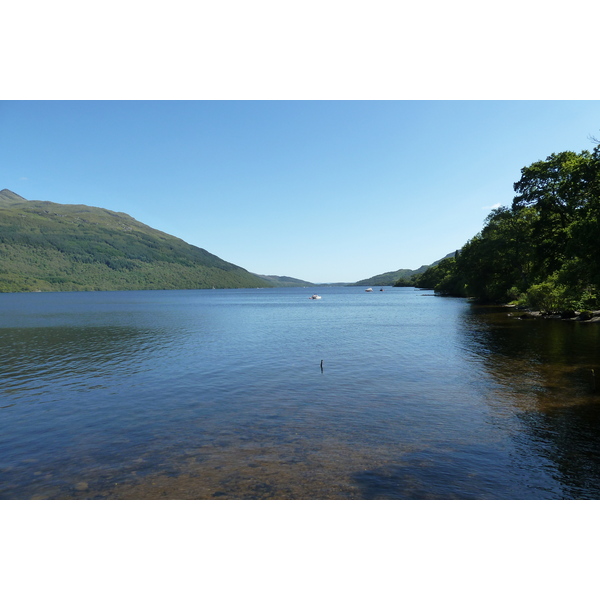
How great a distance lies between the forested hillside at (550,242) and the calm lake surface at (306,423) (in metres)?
10.7

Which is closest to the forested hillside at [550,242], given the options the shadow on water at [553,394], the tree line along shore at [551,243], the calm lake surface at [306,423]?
the tree line along shore at [551,243]

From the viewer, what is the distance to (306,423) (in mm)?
19328

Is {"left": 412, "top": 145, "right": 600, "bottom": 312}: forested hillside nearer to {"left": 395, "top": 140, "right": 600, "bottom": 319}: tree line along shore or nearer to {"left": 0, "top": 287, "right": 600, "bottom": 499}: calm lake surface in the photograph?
{"left": 395, "top": 140, "right": 600, "bottom": 319}: tree line along shore

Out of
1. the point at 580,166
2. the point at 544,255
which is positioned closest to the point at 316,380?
the point at 580,166

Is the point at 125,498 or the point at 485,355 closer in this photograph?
the point at 125,498

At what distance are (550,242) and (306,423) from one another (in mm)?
52094

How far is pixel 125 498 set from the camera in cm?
1246

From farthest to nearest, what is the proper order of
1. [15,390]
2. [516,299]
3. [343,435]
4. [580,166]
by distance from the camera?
[516,299], [580,166], [15,390], [343,435]

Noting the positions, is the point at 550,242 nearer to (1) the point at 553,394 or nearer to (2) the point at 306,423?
(1) the point at 553,394

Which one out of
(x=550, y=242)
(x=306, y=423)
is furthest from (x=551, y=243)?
(x=306, y=423)

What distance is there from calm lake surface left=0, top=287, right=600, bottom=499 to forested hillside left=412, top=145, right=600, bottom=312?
10.7m

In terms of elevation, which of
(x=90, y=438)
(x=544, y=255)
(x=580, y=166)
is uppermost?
(x=580, y=166)

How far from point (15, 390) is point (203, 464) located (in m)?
20.7

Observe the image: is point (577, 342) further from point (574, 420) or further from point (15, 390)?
point (15, 390)
